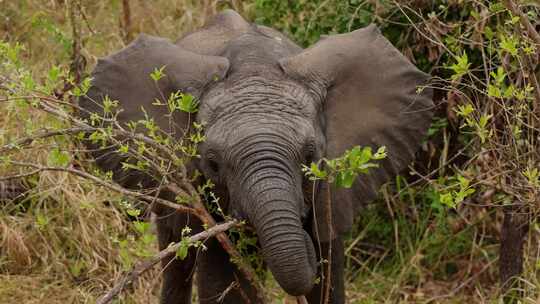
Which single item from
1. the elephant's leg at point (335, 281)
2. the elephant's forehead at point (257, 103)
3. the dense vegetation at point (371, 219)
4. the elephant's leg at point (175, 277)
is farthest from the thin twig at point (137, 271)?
the dense vegetation at point (371, 219)

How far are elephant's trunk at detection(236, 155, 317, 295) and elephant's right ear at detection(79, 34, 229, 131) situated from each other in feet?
2.32

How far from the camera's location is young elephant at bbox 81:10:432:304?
3.83 m

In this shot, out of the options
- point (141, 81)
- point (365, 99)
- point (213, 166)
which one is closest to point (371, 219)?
point (365, 99)

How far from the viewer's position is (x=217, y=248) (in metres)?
4.53

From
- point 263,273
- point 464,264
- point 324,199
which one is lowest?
point 464,264

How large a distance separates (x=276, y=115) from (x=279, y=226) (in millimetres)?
505

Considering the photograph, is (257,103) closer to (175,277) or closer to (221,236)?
(221,236)

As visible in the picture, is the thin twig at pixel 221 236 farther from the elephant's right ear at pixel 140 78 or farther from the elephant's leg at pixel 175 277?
the elephant's leg at pixel 175 277

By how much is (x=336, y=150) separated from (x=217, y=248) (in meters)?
0.63

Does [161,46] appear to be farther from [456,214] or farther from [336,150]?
[456,214]

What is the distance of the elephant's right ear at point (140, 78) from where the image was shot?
4406 millimetres

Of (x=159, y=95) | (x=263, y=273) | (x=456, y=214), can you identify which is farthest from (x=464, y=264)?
(x=159, y=95)

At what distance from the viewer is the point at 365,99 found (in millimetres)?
4492

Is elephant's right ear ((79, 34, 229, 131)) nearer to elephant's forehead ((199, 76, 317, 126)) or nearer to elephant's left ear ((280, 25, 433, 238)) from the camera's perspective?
elephant's forehead ((199, 76, 317, 126))
